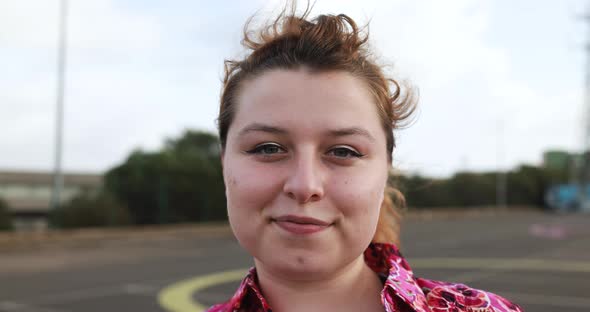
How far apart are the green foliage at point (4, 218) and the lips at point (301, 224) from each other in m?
18.6

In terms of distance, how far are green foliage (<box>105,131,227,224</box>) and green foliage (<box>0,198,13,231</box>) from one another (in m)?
3.05

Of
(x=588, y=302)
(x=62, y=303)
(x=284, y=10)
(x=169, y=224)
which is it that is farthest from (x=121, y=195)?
(x=284, y=10)

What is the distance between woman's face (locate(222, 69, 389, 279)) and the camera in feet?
3.98

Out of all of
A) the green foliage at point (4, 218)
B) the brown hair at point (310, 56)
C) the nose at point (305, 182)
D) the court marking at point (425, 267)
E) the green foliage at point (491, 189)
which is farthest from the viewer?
the green foliage at point (491, 189)

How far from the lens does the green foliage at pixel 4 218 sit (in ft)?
58.1

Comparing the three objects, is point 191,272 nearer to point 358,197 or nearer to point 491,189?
point 358,197

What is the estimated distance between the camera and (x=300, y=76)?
1.27 metres

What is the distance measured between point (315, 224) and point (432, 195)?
138 ft

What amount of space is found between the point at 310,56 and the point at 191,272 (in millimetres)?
10416

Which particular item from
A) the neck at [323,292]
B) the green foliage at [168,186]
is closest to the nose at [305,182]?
the neck at [323,292]

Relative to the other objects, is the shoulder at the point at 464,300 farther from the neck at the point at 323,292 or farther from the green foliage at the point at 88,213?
the green foliage at the point at 88,213

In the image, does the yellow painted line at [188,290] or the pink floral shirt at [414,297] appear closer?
the pink floral shirt at [414,297]

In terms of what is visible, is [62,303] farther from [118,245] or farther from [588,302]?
[118,245]

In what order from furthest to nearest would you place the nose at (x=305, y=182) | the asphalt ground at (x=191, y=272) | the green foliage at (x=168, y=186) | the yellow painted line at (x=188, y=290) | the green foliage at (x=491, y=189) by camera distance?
the green foliage at (x=491, y=189)
the green foliage at (x=168, y=186)
the asphalt ground at (x=191, y=272)
the yellow painted line at (x=188, y=290)
the nose at (x=305, y=182)
